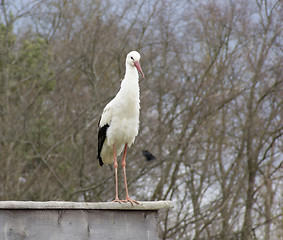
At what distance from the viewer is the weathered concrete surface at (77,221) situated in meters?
4.83

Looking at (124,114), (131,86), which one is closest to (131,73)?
(131,86)

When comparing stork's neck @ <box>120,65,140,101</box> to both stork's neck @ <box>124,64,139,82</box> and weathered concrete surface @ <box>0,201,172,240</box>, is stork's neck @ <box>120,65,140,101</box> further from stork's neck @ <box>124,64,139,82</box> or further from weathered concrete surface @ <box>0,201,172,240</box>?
weathered concrete surface @ <box>0,201,172,240</box>

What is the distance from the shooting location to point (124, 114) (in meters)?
7.04

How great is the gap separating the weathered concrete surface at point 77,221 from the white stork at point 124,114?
1317 mm

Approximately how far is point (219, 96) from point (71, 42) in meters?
4.15

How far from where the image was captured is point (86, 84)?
57.3 ft

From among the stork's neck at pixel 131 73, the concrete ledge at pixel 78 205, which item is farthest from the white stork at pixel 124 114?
the concrete ledge at pixel 78 205

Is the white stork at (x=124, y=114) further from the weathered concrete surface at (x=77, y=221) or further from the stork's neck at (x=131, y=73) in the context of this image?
the weathered concrete surface at (x=77, y=221)

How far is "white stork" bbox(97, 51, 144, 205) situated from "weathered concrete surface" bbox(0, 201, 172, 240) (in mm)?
1317

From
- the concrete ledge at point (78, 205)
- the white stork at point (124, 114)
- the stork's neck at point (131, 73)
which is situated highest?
the stork's neck at point (131, 73)

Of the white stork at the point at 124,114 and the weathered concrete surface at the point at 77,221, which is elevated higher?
the white stork at the point at 124,114

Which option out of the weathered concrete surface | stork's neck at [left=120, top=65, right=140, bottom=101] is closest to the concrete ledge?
the weathered concrete surface

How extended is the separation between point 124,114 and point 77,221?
2.16m

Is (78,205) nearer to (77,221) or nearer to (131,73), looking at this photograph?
(77,221)
